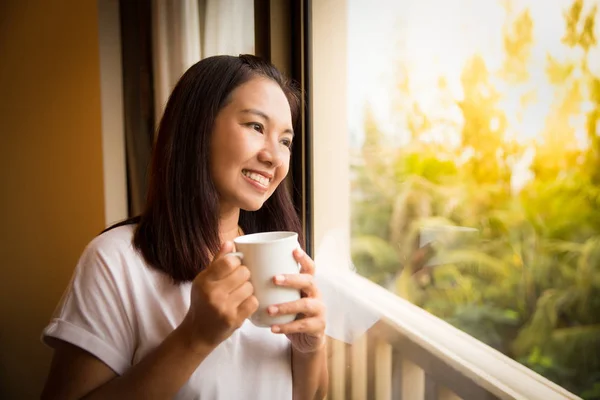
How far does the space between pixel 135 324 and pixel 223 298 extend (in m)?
0.27

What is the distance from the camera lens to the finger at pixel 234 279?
661mm

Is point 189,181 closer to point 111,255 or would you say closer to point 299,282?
point 111,255

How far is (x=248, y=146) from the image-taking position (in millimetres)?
875

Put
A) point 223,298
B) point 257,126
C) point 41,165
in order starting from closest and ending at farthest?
point 223,298 < point 257,126 < point 41,165

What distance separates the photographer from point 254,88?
3.02 feet

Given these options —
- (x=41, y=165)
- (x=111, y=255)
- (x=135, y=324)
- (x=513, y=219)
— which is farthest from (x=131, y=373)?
(x=41, y=165)

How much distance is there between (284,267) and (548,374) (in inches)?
21.2

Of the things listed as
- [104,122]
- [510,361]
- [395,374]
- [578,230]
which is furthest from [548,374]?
[104,122]

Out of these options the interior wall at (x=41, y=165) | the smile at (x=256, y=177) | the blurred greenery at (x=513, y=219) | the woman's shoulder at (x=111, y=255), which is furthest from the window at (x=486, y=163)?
the interior wall at (x=41, y=165)

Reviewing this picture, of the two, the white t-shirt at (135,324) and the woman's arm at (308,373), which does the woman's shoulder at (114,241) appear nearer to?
the white t-shirt at (135,324)

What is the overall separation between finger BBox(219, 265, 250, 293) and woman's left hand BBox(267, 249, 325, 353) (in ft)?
0.15

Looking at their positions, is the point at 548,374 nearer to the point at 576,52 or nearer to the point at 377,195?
the point at 576,52

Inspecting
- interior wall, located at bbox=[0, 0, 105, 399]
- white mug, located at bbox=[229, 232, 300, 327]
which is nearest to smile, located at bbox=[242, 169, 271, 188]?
white mug, located at bbox=[229, 232, 300, 327]

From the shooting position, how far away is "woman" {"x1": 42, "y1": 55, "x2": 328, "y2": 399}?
756mm
